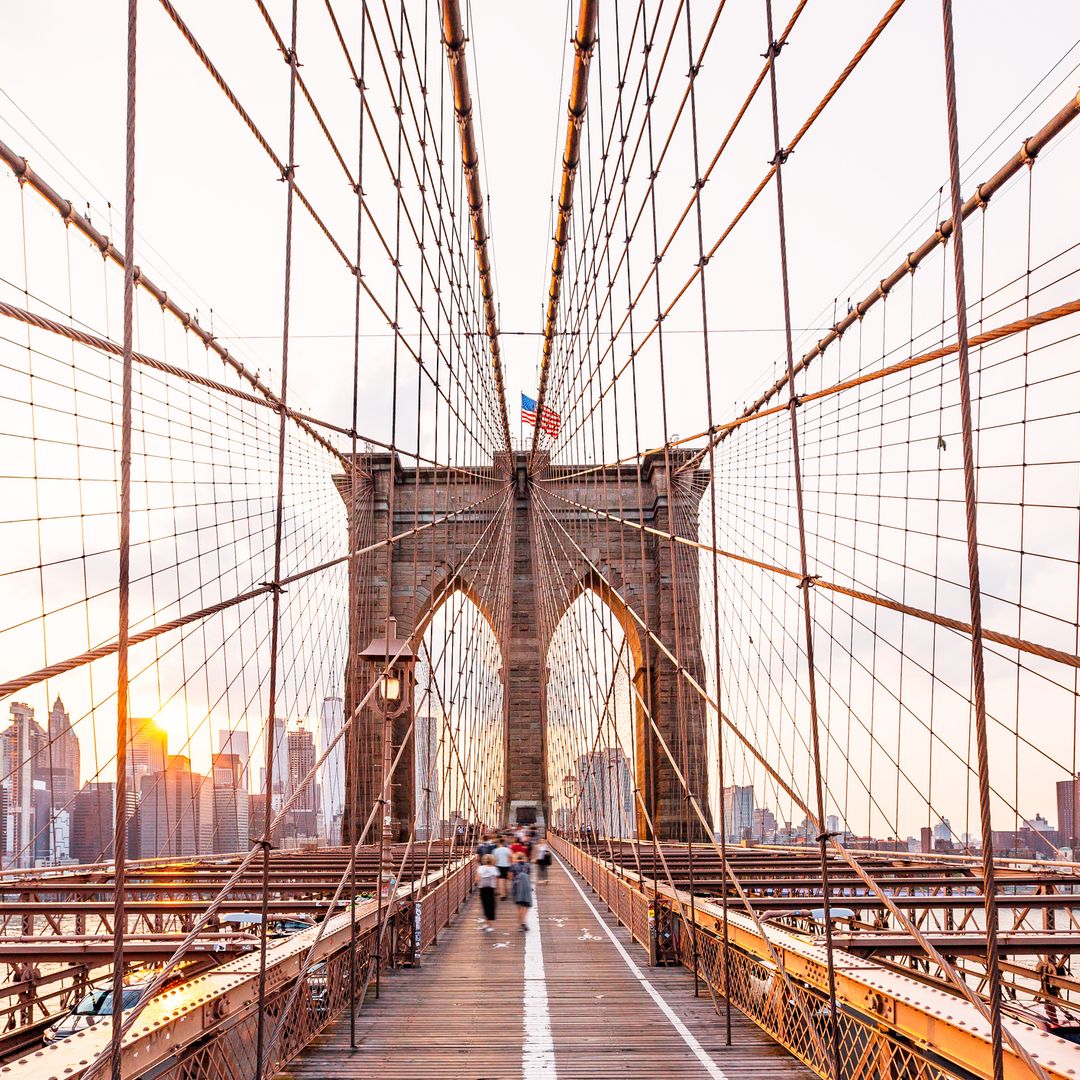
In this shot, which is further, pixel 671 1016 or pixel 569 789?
pixel 569 789

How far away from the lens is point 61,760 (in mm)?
7973

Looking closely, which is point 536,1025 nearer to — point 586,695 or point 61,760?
point 61,760

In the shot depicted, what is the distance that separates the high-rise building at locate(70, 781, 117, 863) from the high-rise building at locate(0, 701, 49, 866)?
0.37 metres

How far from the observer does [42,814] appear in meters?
8.23

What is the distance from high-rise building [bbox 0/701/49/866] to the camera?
7.17 m

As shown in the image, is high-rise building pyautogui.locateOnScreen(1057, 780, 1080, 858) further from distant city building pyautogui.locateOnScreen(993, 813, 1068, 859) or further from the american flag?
the american flag

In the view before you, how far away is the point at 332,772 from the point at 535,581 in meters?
10.3

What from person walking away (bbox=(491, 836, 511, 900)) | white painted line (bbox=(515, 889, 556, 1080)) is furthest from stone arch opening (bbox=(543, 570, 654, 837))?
white painted line (bbox=(515, 889, 556, 1080))

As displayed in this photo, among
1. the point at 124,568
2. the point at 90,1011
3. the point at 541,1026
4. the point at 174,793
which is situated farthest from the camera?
the point at 174,793

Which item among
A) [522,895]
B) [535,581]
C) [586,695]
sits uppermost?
[535,581]

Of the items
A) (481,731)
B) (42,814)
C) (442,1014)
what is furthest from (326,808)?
(442,1014)

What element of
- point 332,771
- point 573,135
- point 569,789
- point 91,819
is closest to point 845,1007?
point 91,819

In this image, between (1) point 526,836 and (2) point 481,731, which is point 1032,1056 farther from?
(2) point 481,731

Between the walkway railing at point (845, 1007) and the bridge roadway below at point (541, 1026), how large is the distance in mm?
144
